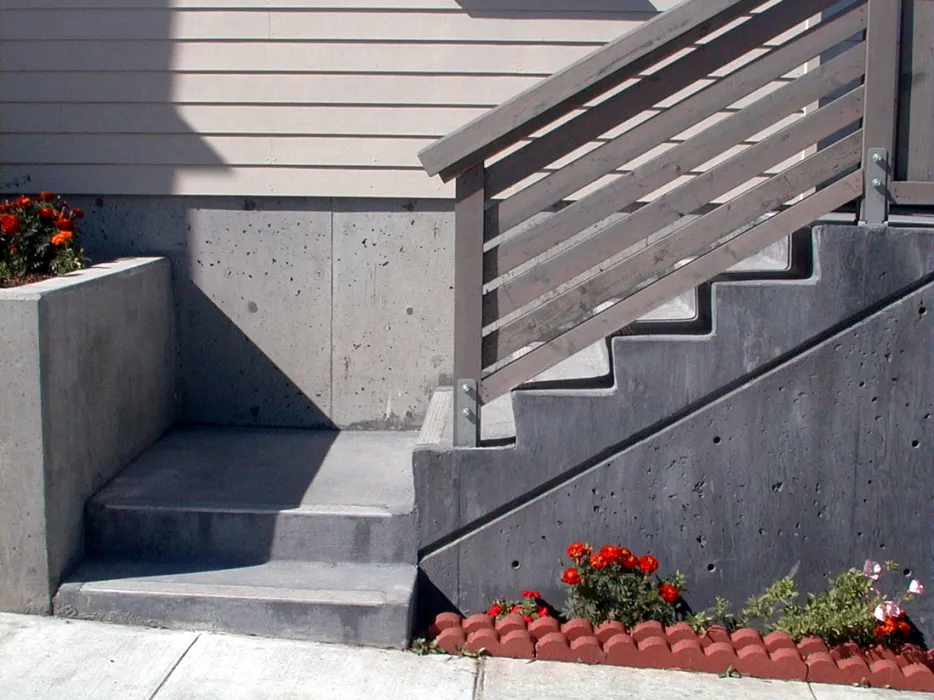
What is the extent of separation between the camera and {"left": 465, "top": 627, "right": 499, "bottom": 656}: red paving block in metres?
4.19

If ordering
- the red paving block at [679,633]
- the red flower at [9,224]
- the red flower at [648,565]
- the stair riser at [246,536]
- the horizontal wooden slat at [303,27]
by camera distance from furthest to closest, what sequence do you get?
1. the horizontal wooden slat at [303,27]
2. the red flower at [9,224]
3. the stair riser at [246,536]
4. the red flower at [648,565]
5. the red paving block at [679,633]

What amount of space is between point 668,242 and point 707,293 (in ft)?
1.40

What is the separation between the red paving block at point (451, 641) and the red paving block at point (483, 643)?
3 cm

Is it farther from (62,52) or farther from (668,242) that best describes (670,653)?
(62,52)

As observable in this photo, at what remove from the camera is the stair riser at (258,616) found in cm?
414

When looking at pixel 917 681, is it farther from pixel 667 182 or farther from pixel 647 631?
pixel 667 182

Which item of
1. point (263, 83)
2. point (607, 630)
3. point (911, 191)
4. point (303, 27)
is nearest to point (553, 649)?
point (607, 630)

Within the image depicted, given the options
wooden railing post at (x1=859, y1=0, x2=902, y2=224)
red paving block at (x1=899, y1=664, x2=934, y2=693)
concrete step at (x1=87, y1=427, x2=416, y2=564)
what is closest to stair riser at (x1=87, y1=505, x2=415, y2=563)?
concrete step at (x1=87, y1=427, x2=416, y2=564)

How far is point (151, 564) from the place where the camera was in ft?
14.8

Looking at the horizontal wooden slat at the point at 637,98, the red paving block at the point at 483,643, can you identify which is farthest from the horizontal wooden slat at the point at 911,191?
the red paving block at the point at 483,643

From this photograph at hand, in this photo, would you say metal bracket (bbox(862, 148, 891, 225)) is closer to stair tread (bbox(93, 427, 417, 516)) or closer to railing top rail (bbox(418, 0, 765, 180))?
railing top rail (bbox(418, 0, 765, 180))

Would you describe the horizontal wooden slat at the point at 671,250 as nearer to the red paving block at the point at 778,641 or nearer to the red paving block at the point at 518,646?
the red paving block at the point at 518,646

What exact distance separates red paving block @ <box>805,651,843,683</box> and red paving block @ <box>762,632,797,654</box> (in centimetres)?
10

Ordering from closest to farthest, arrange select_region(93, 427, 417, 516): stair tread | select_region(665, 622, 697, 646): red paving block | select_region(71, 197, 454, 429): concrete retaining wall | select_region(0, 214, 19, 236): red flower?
select_region(665, 622, 697, 646): red paving block, select_region(93, 427, 417, 516): stair tread, select_region(0, 214, 19, 236): red flower, select_region(71, 197, 454, 429): concrete retaining wall
